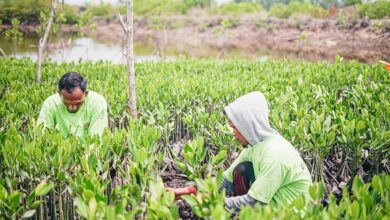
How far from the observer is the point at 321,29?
33062 millimetres

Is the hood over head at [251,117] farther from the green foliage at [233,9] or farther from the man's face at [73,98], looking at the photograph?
the green foliage at [233,9]

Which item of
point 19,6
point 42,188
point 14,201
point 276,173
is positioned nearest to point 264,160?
point 276,173

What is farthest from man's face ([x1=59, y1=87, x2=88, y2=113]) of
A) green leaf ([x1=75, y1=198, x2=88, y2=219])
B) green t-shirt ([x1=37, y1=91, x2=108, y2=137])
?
green leaf ([x1=75, y1=198, x2=88, y2=219])

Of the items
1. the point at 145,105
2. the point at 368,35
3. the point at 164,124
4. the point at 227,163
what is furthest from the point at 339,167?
the point at 368,35

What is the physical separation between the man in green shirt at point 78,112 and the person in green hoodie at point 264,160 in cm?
161

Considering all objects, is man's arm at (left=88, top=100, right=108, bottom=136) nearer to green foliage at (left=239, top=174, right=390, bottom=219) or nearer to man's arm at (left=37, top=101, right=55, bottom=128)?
man's arm at (left=37, top=101, right=55, bottom=128)

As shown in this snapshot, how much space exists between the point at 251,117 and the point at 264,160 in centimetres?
31

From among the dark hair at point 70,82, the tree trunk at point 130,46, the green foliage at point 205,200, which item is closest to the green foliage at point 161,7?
the tree trunk at point 130,46

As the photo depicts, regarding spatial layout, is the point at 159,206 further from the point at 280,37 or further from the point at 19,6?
the point at 280,37

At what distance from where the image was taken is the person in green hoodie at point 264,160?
2521 millimetres

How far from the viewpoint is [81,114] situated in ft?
13.4

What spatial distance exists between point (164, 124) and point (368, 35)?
87.4 feet

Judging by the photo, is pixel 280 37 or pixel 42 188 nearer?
pixel 42 188

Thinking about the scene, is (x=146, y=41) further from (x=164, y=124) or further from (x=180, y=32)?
(x=164, y=124)
